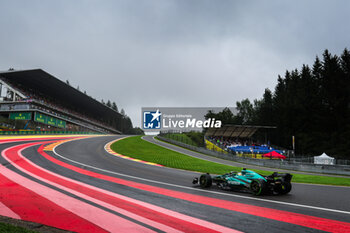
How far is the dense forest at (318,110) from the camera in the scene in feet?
160

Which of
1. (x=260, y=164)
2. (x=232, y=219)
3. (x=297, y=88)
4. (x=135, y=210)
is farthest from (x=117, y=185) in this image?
(x=297, y=88)

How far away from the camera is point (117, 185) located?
10.0m

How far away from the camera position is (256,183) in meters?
9.06

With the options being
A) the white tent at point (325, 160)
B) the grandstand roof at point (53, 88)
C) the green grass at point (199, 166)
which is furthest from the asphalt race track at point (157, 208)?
the grandstand roof at point (53, 88)

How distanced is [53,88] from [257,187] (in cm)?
6919

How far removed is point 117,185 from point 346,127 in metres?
52.0

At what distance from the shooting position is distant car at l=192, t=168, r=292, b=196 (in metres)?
9.00

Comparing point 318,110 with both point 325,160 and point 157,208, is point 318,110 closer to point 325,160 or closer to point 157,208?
point 325,160

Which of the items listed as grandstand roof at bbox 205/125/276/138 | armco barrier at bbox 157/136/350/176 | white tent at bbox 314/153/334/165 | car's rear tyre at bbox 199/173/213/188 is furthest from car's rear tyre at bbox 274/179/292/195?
grandstand roof at bbox 205/125/276/138

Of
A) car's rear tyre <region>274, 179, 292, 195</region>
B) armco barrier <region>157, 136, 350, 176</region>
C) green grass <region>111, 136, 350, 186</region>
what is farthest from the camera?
armco barrier <region>157, 136, 350, 176</region>

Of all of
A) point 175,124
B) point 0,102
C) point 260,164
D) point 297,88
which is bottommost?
point 260,164

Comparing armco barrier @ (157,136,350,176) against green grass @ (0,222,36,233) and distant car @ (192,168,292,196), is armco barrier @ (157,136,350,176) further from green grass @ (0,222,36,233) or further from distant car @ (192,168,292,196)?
green grass @ (0,222,36,233)

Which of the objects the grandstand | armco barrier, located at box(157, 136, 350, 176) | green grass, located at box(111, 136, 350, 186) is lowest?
armco barrier, located at box(157, 136, 350, 176)

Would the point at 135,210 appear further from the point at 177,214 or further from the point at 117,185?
the point at 117,185
